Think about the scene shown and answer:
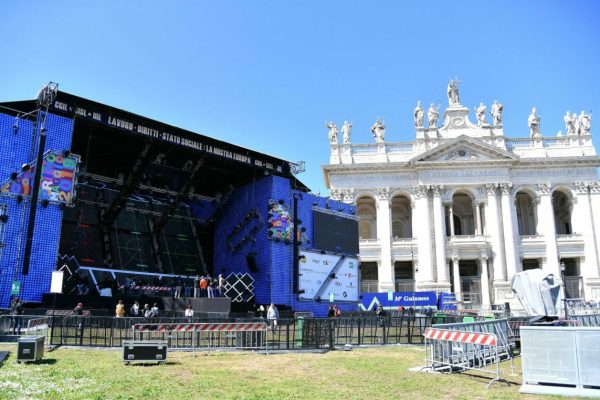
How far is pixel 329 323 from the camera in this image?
17.5 metres

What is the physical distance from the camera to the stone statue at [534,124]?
5500 centimetres

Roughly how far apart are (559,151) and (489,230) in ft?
37.3

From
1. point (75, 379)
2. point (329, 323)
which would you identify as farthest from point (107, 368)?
point (329, 323)

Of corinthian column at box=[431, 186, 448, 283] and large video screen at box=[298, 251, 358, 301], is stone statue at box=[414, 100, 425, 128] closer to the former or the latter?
corinthian column at box=[431, 186, 448, 283]

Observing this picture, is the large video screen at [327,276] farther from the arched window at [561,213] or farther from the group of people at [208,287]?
the arched window at [561,213]

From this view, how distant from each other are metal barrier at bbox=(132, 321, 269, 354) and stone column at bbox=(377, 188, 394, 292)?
35.9 meters

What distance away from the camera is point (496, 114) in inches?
2183

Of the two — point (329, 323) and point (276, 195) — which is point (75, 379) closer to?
point (329, 323)

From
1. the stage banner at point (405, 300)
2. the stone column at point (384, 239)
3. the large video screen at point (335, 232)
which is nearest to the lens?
the large video screen at point (335, 232)

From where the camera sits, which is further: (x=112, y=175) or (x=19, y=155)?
(x=112, y=175)

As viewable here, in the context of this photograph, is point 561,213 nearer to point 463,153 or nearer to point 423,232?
point 463,153

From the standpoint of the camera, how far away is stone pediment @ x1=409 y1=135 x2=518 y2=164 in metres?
52.5

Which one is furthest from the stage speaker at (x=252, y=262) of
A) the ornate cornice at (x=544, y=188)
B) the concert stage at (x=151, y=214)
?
the ornate cornice at (x=544, y=188)

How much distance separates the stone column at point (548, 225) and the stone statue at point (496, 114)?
304 inches
